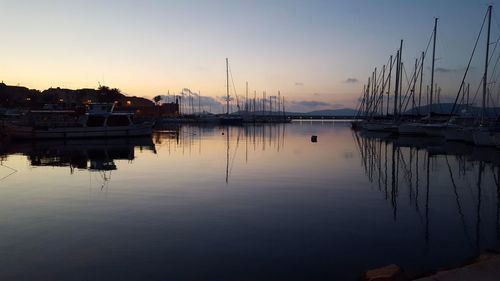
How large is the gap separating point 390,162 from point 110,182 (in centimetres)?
1874

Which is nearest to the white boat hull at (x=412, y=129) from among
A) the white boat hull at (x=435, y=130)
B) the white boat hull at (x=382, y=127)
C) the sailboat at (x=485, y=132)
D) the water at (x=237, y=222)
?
the white boat hull at (x=435, y=130)

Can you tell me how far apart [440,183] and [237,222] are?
12.4 m

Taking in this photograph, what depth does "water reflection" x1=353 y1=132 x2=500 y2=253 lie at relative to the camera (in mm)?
12852

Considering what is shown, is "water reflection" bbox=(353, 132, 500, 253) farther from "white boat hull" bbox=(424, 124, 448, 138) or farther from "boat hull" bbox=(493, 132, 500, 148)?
"white boat hull" bbox=(424, 124, 448, 138)

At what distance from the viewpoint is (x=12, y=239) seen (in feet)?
33.7

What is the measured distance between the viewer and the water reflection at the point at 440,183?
12.9 meters

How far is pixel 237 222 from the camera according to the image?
12195mm

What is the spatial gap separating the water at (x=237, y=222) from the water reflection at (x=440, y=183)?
0.26ft

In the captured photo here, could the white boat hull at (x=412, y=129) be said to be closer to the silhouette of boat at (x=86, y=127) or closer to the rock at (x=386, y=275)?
the silhouette of boat at (x=86, y=127)

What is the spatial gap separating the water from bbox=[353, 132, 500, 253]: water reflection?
8cm

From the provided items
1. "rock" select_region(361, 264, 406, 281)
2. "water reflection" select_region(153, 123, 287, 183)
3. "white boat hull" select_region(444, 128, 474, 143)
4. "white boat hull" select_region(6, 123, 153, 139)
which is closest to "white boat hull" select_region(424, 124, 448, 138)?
"white boat hull" select_region(444, 128, 474, 143)

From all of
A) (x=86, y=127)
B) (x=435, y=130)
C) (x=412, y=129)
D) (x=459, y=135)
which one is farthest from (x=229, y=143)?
(x=435, y=130)

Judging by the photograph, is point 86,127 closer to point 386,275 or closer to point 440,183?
point 440,183

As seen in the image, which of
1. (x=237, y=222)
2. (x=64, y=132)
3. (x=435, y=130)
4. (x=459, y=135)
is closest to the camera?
(x=237, y=222)
